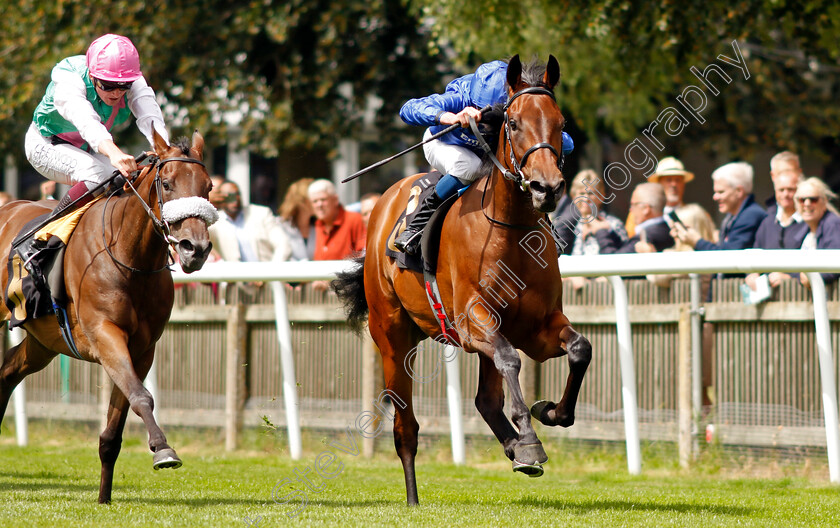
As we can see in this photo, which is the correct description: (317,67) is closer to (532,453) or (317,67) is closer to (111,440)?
(111,440)

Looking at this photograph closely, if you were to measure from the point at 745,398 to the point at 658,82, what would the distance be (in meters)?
7.54

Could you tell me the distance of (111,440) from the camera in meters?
6.21

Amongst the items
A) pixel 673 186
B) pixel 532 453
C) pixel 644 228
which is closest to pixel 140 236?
pixel 532 453

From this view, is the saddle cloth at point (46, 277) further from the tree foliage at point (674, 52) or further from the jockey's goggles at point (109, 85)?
the tree foliage at point (674, 52)

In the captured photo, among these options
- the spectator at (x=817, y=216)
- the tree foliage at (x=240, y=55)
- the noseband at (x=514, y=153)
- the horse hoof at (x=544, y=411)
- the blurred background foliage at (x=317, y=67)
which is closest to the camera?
the noseband at (x=514, y=153)


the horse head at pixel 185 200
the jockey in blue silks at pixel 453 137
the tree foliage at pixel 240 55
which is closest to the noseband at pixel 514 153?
the jockey in blue silks at pixel 453 137

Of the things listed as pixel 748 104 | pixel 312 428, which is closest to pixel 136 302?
pixel 312 428

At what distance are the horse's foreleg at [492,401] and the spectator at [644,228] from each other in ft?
8.84

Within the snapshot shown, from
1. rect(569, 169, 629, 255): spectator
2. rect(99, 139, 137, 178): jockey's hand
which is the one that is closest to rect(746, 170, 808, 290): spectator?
rect(569, 169, 629, 255): spectator

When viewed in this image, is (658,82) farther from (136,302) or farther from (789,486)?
(136,302)

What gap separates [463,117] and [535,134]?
0.62m

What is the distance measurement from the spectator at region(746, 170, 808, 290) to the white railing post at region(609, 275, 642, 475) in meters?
1.16

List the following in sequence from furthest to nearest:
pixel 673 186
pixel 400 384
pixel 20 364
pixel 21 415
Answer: pixel 21 415 → pixel 673 186 → pixel 20 364 → pixel 400 384

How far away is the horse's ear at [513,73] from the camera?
5.41m
